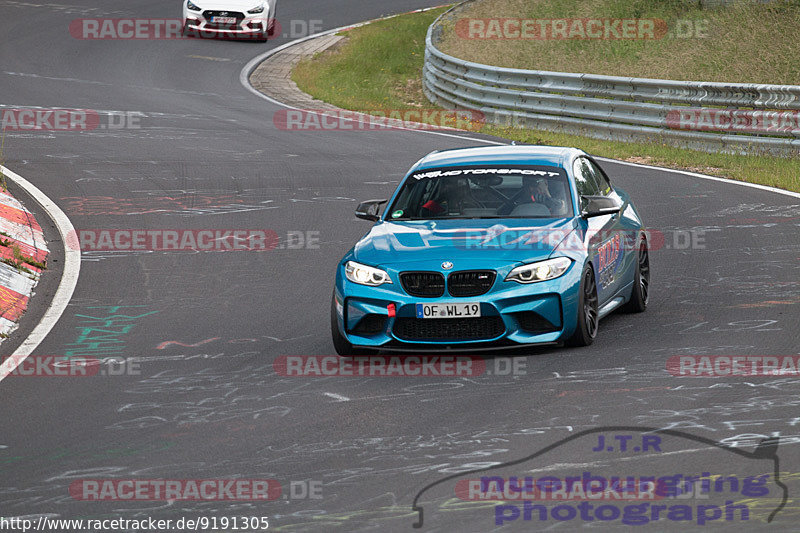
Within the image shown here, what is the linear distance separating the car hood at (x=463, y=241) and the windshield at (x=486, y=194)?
197 millimetres

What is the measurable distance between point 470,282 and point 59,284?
510cm

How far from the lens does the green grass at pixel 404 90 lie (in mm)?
18469

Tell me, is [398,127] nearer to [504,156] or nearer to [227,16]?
[227,16]

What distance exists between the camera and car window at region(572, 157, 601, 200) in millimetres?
10430

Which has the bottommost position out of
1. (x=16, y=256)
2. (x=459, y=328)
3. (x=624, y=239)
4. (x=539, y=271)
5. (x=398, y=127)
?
(x=398, y=127)

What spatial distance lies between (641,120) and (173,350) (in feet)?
44.0

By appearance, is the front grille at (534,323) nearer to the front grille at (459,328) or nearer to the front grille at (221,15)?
the front grille at (459,328)

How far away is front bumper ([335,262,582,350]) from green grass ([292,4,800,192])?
8.93m

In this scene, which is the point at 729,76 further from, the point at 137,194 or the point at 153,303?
the point at 153,303

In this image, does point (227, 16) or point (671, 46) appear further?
point (227, 16)

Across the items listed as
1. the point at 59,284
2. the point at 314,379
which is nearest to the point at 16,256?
the point at 59,284

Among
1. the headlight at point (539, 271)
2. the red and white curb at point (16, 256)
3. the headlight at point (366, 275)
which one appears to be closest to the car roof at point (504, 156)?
Result: the headlight at point (539, 271)

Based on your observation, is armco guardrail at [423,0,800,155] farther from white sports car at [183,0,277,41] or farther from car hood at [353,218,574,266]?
car hood at [353,218,574,266]

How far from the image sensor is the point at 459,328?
8875 millimetres
